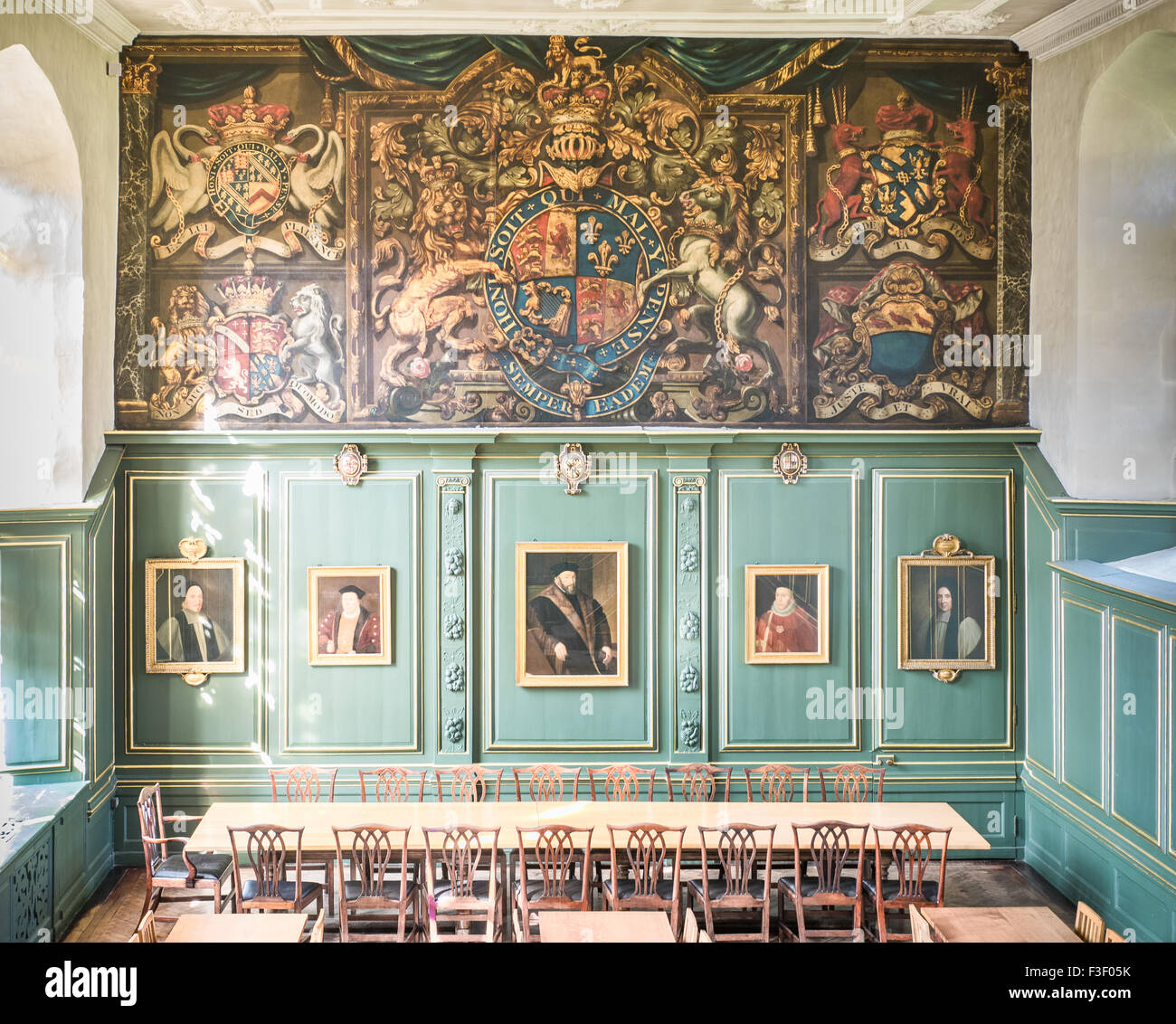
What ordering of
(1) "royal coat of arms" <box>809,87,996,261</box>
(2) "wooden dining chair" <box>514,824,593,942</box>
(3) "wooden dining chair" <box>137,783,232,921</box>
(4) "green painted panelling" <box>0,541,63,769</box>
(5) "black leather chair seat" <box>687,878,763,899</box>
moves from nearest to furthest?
(2) "wooden dining chair" <box>514,824,593,942</box> < (5) "black leather chair seat" <box>687,878,763,899</box> < (3) "wooden dining chair" <box>137,783,232,921</box> < (4) "green painted panelling" <box>0,541,63,769</box> < (1) "royal coat of arms" <box>809,87,996,261</box>

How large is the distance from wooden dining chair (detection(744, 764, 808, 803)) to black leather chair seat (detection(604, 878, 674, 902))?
1.05 meters

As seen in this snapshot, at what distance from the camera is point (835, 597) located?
334 inches

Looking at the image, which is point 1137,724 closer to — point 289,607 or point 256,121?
point 289,607

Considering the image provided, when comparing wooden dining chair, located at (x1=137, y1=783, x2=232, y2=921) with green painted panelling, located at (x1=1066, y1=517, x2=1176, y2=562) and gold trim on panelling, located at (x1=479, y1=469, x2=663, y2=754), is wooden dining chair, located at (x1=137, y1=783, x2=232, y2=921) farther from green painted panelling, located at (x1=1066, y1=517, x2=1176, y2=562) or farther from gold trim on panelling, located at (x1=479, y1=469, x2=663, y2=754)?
green painted panelling, located at (x1=1066, y1=517, x2=1176, y2=562)

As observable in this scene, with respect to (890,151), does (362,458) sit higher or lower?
lower

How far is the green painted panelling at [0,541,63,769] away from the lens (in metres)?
7.46

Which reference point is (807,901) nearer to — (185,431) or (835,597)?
(835,597)

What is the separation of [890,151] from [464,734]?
251 inches

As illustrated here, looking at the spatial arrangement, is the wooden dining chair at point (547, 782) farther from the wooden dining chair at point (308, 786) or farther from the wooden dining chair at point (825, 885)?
the wooden dining chair at point (825, 885)

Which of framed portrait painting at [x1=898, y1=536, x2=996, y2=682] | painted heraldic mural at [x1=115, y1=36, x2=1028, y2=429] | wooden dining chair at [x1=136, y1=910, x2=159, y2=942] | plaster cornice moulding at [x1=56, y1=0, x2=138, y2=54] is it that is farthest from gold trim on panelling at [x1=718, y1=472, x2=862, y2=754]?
plaster cornice moulding at [x1=56, y1=0, x2=138, y2=54]

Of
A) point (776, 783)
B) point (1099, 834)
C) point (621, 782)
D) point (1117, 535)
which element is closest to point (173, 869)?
point (621, 782)

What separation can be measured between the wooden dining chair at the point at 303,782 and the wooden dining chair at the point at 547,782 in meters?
1.58

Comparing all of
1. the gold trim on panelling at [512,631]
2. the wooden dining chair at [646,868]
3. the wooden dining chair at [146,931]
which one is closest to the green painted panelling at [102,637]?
the gold trim on panelling at [512,631]

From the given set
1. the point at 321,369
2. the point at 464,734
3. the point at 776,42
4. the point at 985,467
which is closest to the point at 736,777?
the point at 464,734
